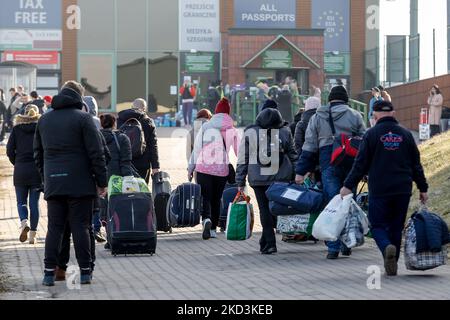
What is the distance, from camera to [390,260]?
12.0 m

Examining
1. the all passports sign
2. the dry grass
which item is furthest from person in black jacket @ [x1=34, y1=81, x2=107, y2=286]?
the all passports sign

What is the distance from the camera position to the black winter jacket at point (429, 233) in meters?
12.0

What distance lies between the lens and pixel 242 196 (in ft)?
50.3

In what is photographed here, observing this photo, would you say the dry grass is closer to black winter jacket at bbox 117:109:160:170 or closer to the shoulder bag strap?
the shoulder bag strap

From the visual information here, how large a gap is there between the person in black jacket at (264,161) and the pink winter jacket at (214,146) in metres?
1.64

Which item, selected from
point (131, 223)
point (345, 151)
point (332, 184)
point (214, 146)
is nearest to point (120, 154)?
point (131, 223)

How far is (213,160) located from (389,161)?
477 centimetres

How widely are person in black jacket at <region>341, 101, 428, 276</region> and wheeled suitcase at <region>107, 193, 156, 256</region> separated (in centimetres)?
283

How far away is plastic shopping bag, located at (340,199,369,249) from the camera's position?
13078 mm

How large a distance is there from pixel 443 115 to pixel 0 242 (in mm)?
19947

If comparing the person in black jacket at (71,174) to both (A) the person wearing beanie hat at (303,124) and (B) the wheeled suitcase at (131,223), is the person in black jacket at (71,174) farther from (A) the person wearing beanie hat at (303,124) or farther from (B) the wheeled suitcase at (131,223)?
(A) the person wearing beanie hat at (303,124)

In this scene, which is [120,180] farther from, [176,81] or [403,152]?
[176,81]

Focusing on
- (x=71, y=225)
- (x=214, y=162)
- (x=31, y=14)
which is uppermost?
(x=31, y=14)

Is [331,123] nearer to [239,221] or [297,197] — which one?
[297,197]
